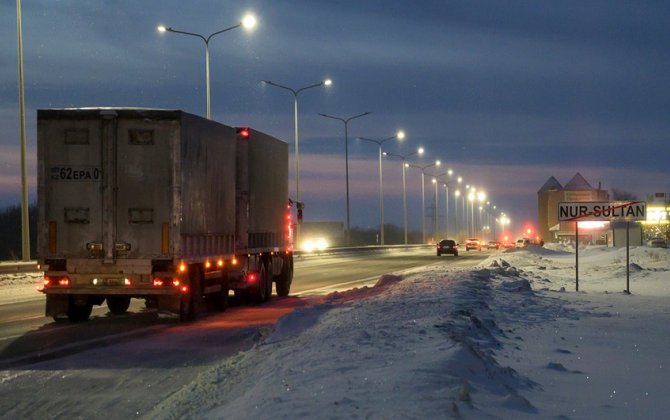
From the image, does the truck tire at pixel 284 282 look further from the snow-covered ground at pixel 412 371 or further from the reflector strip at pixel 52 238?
the snow-covered ground at pixel 412 371

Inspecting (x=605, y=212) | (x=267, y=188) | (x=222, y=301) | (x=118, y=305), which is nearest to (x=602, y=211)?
(x=605, y=212)

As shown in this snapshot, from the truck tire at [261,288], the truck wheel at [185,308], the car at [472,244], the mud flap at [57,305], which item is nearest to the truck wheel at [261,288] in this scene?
the truck tire at [261,288]

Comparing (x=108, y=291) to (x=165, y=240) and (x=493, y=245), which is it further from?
(x=493, y=245)

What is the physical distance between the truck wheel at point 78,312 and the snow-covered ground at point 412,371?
9.22ft

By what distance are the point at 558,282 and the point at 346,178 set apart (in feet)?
166

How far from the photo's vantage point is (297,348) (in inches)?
477

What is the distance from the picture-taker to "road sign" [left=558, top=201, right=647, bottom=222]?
22.8 metres

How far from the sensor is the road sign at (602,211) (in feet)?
74.8

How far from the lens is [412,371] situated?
915 cm

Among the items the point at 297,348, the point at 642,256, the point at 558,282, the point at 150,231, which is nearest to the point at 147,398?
the point at 297,348

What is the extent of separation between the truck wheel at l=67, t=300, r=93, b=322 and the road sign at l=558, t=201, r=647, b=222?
1093 cm

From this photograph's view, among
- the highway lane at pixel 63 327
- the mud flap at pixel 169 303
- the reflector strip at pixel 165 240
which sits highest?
the reflector strip at pixel 165 240

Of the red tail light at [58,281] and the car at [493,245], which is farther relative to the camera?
the car at [493,245]

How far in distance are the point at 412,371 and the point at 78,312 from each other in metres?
11.7
